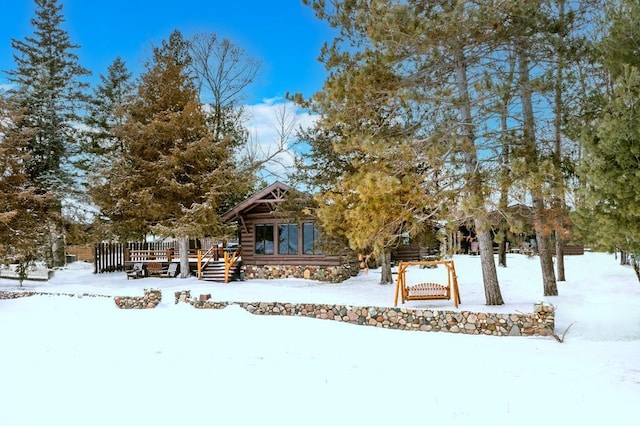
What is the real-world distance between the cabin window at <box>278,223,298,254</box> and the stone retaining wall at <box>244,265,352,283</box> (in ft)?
2.50

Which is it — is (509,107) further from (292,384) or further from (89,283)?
(89,283)

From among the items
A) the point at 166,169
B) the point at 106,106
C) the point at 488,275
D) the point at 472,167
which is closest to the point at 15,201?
the point at 166,169

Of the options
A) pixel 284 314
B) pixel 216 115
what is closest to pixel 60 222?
pixel 216 115

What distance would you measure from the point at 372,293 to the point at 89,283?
12.5 m

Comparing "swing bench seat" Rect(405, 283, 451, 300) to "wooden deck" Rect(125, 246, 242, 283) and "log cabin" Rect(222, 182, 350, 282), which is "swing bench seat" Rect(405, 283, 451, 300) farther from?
"wooden deck" Rect(125, 246, 242, 283)

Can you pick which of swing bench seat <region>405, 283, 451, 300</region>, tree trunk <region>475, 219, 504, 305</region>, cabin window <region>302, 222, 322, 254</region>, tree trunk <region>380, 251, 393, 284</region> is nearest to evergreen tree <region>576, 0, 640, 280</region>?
tree trunk <region>475, 219, 504, 305</region>

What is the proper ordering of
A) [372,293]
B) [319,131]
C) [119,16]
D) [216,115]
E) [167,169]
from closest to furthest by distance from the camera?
[372,293] → [319,131] → [167,169] → [119,16] → [216,115]

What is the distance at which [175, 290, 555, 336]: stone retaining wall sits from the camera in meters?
9.34

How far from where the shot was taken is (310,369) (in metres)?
7.27

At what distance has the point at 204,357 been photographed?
8180 millimetres

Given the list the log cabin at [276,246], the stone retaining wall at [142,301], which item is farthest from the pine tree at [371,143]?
the log cabin at [276,246]

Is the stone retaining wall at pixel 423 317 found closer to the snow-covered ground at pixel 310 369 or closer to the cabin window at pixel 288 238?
the snow-covered ground at pixel 310 369

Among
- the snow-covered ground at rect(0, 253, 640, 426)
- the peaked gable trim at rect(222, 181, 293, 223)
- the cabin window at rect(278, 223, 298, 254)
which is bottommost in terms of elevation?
the snow-covered ground at rect(0, 253, 640, 426)

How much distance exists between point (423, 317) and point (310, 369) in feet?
13.4
